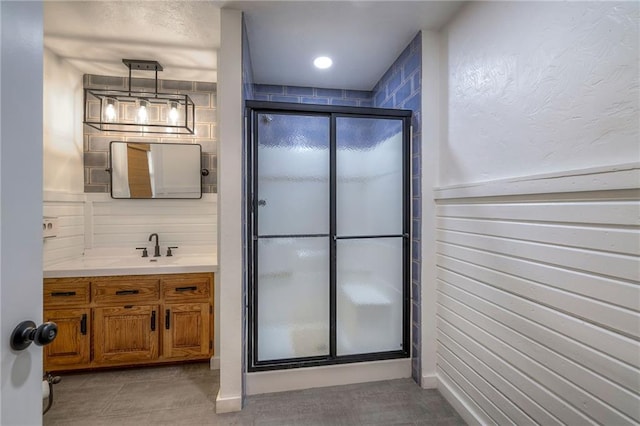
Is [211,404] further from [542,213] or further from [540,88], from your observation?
[540,88]

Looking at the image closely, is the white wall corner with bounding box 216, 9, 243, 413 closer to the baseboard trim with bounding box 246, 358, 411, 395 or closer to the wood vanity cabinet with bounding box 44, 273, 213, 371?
the baseboard trim with bounding box 246, 358, 411, 395

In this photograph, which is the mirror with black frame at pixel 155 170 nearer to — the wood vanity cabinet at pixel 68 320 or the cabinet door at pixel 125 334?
the wood vanity cabinet at pixel 68 320

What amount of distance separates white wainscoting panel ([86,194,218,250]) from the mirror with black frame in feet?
0.30

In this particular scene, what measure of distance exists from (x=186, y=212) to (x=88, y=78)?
1532mm

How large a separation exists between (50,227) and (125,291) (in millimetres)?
834

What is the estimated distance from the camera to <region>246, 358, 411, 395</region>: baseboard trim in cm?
204

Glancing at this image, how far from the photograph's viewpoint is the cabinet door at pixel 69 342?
218 cm

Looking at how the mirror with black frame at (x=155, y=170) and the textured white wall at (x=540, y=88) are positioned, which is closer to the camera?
the textured white wall at (x=540, y=88)

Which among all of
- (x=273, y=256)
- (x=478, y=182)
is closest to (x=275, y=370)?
(x=273, y=256)

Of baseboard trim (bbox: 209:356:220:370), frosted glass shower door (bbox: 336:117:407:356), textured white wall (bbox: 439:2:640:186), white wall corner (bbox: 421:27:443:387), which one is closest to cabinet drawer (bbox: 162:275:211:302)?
baseboard trim (bbox: 209:356:220:370)

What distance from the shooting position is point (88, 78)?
2.67m

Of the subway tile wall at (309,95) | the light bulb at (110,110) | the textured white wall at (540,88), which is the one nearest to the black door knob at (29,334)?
the textured white wall at (540,88)

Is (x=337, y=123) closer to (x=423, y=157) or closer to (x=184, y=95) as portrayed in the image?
(x=423, y=157)

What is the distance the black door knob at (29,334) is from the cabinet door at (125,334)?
173 centimetres
